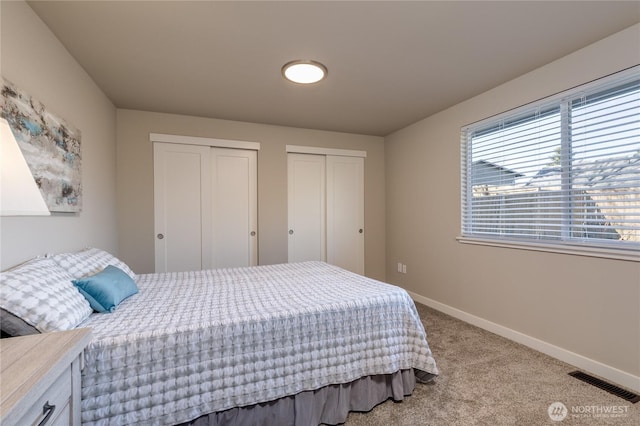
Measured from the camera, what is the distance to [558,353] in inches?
89.1

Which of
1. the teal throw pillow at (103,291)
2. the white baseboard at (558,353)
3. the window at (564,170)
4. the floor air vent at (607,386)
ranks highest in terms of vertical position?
the window at (564,170)

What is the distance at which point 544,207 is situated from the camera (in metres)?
2.41

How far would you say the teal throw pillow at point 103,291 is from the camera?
155 centimetres

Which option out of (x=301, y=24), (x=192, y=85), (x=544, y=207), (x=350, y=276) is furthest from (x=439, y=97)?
(x=192, y=85)

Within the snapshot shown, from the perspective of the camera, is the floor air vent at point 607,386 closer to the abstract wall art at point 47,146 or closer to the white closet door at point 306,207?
the white closet door at point 306,207

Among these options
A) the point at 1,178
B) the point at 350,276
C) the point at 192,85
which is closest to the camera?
the point at 1,178

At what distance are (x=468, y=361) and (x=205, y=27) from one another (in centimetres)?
314

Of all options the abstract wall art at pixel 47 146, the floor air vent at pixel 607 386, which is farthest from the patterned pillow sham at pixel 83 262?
the floor air vent at pixel 607 386

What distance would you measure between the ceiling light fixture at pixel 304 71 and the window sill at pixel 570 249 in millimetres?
2293

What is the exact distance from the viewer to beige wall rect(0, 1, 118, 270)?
148 cm

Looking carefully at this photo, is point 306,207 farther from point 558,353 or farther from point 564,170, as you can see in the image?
point 558,353

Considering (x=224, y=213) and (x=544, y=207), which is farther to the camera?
(x=224, y=213)

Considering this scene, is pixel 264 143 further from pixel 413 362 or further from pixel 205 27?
pixel 413 362

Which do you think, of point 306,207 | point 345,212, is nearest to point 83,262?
point 306,207
